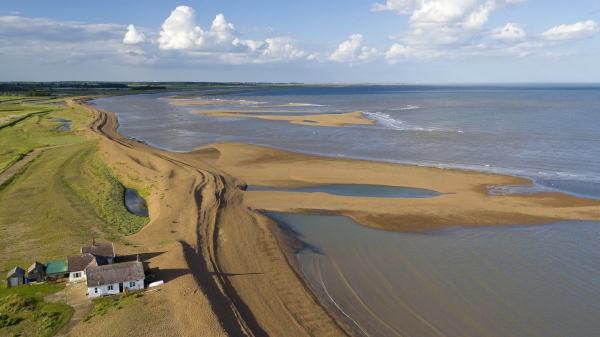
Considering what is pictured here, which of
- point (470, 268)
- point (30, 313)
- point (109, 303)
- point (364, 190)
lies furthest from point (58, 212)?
point (470, 268)

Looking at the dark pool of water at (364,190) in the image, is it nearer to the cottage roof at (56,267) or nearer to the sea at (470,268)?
the sea at (470,268)

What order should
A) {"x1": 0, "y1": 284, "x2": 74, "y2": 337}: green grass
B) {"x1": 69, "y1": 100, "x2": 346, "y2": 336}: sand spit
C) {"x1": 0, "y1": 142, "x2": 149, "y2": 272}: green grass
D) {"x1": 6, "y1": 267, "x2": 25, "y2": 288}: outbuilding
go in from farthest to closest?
1. {"x1": 0, "y1": 142, "x2": 149, "y2": 272}: green grass
2. {"x1": 6, "y1": 267, "x2": 25, "y2": 288}: outbuilding
3. {"x1": 69, "y1": 100, "x2": 346, "y2": 336}: sand spit
4. {"x1": 0, "y1": 284, "x2": 74, "y2": 337}: green grass

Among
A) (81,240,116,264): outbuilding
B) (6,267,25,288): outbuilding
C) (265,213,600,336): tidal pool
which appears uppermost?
(81,240,116,264): outbuilding

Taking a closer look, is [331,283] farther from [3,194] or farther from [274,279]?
[3,194]

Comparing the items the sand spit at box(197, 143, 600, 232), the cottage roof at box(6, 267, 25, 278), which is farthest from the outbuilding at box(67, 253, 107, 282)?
the sand spit at box(197, 143, 600, 232)

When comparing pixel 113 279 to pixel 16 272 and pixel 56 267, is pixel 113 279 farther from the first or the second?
pixel 16 272

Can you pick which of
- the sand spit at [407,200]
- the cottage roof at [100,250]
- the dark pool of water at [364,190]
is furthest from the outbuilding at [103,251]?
the dark pool of water at [364,190]

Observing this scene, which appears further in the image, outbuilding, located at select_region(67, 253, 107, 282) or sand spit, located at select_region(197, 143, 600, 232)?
sand spit, located at select_region(197, 143, 600, 232)

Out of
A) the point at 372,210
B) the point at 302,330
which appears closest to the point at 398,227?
the point at 372,210

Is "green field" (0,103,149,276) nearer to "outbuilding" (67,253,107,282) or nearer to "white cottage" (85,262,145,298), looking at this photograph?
"outbuilding" (67,253,107,282)
